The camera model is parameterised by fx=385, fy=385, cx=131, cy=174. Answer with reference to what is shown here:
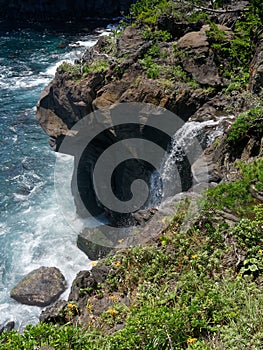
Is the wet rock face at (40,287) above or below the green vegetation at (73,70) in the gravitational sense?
below

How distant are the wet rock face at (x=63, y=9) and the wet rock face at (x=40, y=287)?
29.5 m

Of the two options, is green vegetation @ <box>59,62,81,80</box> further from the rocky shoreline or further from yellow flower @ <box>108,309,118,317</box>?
yellow flower @ <box>108,309,118,317</box>

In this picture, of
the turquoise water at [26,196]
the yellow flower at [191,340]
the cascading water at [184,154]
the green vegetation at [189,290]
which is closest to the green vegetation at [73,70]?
the cascading water at [184,154]

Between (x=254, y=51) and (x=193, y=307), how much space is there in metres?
8.28

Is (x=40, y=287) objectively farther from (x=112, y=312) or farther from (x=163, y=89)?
(x=163, y=89)

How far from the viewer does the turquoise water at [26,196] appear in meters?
11.7

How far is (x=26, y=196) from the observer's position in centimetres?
1448

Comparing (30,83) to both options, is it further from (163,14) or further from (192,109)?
(192,109)

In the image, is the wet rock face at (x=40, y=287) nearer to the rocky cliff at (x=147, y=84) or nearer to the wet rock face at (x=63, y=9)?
the rocky cliff at (x=147, y=84)

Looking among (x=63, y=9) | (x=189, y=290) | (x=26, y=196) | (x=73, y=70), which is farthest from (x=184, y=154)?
(x=63, y=9)

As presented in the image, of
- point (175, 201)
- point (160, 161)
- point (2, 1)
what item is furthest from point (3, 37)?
point (175, 201)

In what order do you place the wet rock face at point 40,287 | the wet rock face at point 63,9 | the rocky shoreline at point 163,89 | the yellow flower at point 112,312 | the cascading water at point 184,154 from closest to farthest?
the yellow flower at point 112,312, the rocky shoreline at point 163,89, the cascading water at point 184,154, the wet rock face at point 40,287, the wet rock face at point 63,9

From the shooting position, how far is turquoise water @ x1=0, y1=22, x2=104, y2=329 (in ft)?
38.5

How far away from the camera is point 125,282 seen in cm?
621
